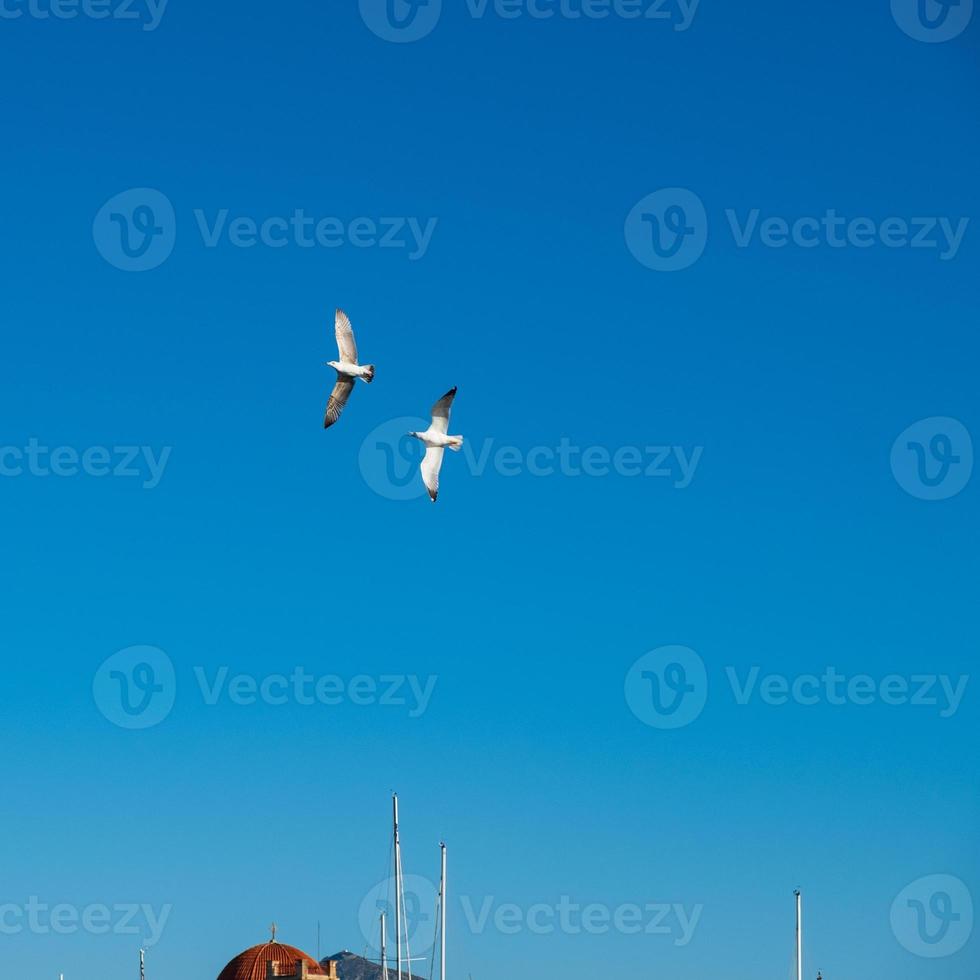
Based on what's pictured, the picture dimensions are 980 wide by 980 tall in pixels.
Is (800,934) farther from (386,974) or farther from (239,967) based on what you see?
(239,967)

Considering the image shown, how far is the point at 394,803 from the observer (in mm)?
98562

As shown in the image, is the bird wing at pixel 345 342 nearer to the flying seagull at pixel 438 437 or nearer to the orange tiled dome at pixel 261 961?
the flying seagull at pixel 438 437

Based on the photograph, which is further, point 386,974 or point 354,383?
point 386,974

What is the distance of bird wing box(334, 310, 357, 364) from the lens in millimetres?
64125

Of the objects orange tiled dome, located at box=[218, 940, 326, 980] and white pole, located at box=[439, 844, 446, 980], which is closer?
white pole, located at box=[439, 844, 446, 980]

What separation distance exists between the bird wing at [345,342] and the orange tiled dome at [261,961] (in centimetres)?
7355

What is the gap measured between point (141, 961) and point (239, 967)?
9039mm

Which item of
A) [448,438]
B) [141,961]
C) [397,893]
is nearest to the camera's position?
[448,438]

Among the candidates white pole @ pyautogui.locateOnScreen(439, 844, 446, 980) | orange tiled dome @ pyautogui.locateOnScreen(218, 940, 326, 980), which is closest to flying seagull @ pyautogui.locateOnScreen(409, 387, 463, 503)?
white pole @ pyautogui.locateOnScreen(439, 844, 446, 980)

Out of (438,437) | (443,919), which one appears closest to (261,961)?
(443,919)

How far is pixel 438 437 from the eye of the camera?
64375 mm

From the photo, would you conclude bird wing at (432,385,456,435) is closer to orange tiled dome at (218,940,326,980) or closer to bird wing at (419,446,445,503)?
bird wing at (419,446,445,503)

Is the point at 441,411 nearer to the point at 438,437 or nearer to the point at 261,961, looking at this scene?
the point at 438,437

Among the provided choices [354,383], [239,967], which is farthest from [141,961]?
[354,383]
